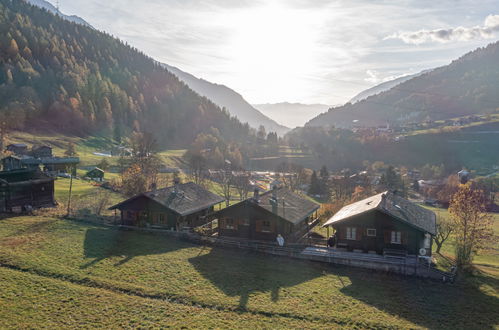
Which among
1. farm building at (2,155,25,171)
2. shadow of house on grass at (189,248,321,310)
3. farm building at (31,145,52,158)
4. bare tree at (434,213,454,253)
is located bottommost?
shadow of house on grass at (189,248,321,310)

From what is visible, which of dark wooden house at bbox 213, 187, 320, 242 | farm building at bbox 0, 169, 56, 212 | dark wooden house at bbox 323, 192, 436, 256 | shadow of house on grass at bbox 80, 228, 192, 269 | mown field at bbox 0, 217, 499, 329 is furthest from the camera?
farm building at bbox 0, 169, 56, 212

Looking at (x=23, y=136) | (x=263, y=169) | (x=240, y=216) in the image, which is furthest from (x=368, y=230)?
(x=263, y=169)

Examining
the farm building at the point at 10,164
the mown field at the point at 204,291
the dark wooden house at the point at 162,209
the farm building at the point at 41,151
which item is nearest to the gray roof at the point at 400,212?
the mown field at the point at 204,291

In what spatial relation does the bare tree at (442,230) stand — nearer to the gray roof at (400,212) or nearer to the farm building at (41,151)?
the gray roof at (400,212)

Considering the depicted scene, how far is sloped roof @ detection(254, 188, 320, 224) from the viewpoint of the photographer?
42.5 metres

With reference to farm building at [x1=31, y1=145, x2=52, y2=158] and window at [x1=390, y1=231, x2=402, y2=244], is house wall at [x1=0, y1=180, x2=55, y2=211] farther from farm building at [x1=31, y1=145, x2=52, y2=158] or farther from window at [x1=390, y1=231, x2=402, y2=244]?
farm building at [x1=31, y1=145, x2=52, y2=158]

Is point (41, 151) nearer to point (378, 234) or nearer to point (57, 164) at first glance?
point (57, 164)

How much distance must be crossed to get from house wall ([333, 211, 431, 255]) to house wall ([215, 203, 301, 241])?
636 cm

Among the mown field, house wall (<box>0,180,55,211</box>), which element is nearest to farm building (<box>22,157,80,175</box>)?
house wall (<box>0,180,55,211</box>)

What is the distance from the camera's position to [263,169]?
181750mm

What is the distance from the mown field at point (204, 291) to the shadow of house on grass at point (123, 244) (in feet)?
0.65

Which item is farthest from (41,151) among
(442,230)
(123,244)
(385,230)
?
(442,230)

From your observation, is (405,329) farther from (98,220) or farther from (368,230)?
(98,220)

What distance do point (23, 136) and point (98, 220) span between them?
94.6m
